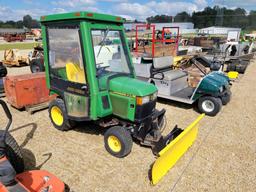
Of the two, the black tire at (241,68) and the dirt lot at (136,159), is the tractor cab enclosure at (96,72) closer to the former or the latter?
the dirt lot at (136,159)

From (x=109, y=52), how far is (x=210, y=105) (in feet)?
9.76

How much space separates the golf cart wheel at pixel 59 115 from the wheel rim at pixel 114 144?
1.00 meters

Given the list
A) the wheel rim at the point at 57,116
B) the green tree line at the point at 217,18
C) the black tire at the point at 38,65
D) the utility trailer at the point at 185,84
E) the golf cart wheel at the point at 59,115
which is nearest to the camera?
the golf cart wheel at the point at 59,115

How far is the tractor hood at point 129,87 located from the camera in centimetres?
299

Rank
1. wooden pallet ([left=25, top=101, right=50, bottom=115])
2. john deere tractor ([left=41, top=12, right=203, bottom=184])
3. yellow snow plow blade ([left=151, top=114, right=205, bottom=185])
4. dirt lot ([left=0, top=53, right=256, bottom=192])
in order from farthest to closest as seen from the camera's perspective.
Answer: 1. wooden pallet ([left=25, top=101, right=50, bottom=115])
2. john deere tractor ([left=41, top=12, right=203, bottom=184])
3. dirt lot ([left=0, top=53, right=256, bottom=192])
4. yellow snow plow blade ([left=151, top=114, right=205, bottom=185])

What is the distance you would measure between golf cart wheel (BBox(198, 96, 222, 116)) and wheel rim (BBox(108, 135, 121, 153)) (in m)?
2.74

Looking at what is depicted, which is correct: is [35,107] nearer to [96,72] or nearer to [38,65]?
[96,72]

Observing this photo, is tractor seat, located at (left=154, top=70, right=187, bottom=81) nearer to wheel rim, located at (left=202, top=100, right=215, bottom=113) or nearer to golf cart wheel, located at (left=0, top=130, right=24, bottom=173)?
wheel rim, located at (left=202, top=100, right=215, bottom=113)

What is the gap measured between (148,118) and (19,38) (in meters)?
35.8

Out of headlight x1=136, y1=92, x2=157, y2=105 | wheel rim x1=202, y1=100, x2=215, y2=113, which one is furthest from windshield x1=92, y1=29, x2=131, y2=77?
wheel rim x1=202, y1=100, x2=215, y2=113

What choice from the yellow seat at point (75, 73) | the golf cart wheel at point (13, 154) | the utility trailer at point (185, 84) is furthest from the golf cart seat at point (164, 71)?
the golf cart wheel at point (13, 154)

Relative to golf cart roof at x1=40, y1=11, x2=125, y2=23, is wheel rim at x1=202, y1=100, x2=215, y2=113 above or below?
below

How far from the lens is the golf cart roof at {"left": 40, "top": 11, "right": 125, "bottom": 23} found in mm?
2803

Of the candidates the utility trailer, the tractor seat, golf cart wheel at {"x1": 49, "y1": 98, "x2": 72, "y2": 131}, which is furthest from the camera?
the tractor seat
